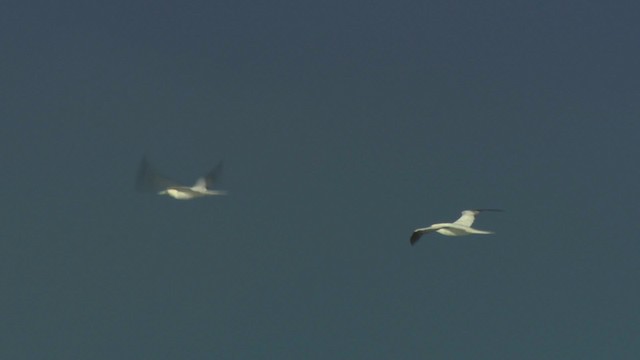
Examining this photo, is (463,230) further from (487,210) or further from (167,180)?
(167,180)

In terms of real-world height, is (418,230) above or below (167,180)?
below

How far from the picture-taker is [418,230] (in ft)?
176

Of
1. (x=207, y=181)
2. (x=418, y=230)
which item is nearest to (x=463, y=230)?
(x=418, y=230)

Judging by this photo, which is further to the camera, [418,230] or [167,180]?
[167,180]

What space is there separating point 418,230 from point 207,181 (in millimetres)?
12668

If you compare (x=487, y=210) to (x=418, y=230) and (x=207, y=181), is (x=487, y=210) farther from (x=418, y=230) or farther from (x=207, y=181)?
(x=207, y=181)

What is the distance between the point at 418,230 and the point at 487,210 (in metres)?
4.70

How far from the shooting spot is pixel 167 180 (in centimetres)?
6091

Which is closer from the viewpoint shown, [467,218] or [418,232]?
[418,232]

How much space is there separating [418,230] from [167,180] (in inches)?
580

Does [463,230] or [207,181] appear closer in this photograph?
[463,230]

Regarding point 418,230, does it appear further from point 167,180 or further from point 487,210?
point 167,180

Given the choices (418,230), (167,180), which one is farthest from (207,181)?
(418,230)

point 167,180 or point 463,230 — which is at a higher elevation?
point 167,180
